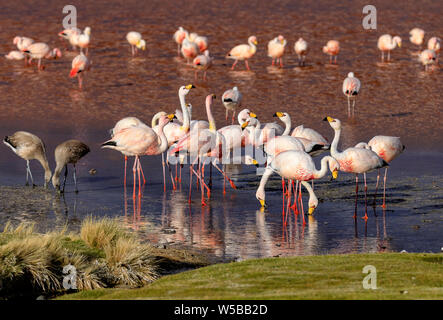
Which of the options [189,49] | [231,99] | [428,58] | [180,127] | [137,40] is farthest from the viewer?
[137,40]

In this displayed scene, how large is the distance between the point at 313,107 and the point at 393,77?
5.59 m

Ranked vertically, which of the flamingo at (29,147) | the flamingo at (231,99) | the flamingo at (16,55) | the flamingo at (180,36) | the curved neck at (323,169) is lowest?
the curved neck at (323,169)

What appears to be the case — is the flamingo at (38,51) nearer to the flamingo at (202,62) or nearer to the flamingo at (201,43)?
the flamingo at (201,43)

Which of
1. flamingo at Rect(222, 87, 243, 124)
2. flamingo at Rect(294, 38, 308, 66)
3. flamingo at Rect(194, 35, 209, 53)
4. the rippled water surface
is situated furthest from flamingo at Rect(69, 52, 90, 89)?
flamingo at Rect(294, 38, 308, 66)

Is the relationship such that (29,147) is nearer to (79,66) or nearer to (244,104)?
(244,104)

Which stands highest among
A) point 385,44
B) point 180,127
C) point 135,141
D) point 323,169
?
point 385,44

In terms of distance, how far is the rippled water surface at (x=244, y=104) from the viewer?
13.7 metres

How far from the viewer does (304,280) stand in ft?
32.5

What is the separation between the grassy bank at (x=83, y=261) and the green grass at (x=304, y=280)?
1.78 feet

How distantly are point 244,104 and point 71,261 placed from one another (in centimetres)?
1436

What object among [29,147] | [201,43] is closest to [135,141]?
[29,147]

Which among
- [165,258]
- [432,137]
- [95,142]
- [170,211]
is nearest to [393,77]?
[432,137]

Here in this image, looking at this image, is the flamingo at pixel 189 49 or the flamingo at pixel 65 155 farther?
the flamingo at pixel 189 49


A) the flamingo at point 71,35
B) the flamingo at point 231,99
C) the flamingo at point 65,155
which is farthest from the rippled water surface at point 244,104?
the flamingo at point 231,99
